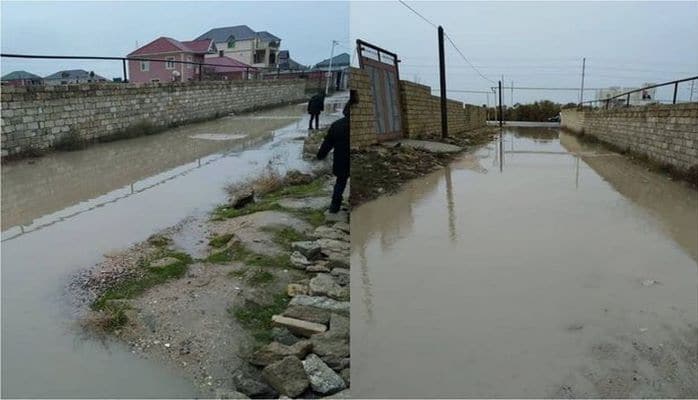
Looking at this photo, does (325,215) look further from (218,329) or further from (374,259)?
(374,259)

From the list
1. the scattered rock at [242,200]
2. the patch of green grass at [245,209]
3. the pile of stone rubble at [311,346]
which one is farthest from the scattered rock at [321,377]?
the scattered rock at [242,200]

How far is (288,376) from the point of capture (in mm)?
1671

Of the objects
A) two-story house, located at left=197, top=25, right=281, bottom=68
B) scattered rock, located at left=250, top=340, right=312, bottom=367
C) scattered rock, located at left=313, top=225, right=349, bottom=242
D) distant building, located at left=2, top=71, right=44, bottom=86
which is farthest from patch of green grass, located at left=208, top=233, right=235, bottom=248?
distant building, located at left=2, top=71, right=44, bottom=86

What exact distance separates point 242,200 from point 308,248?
71.5 inches

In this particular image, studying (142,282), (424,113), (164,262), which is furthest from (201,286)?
(424,113)

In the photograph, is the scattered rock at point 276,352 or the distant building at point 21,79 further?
the distant building at point 21,79

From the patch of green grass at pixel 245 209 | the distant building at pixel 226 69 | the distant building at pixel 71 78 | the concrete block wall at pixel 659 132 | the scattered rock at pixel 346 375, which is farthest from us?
the distant building at pixel 226 69

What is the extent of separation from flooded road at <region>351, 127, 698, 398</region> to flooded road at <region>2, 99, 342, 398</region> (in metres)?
0.71

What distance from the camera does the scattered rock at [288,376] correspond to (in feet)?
5.34

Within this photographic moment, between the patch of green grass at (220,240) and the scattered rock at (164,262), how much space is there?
366 mm

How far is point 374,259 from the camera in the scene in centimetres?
171

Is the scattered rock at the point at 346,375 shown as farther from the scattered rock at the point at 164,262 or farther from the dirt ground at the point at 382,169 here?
the scattered rock at the point at 164,262

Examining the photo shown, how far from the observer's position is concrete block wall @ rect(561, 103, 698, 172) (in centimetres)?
544

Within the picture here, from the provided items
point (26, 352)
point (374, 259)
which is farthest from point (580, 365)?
point (26, 352)
